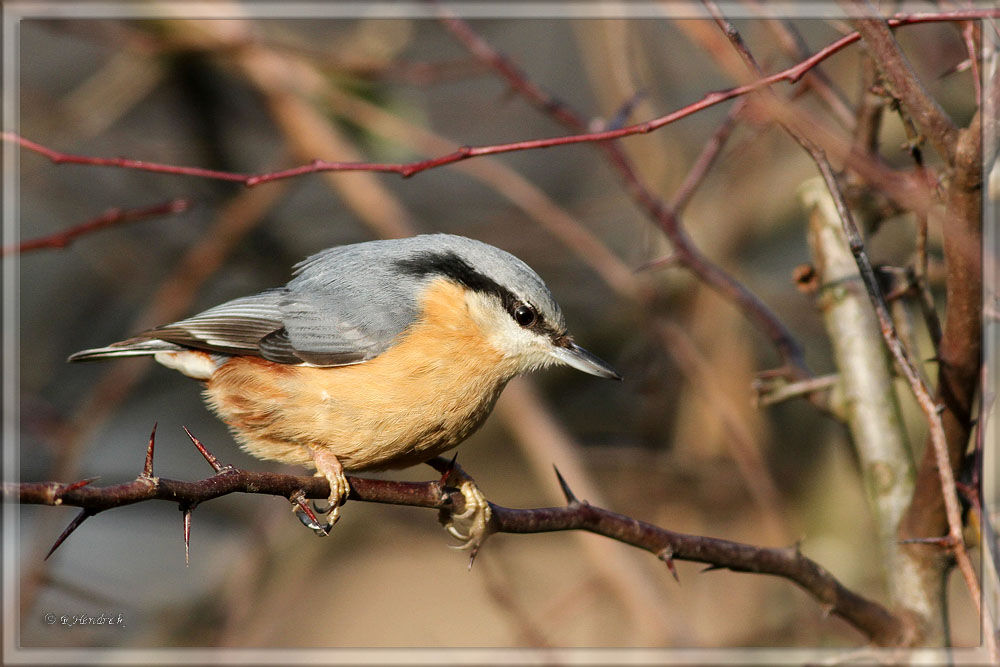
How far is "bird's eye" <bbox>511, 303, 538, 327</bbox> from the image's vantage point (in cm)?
182

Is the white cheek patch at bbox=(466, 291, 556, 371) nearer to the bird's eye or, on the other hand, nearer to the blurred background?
the bird's eye

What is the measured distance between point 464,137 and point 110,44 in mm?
1894

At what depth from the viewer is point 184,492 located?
1117mm

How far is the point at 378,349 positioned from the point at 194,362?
1.78ft

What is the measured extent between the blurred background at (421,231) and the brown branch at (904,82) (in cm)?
181

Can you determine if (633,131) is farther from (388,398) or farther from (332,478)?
(332,478)

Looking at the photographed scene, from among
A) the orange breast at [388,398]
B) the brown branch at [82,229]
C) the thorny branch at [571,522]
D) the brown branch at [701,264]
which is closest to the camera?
the thorny branch at [571,522]

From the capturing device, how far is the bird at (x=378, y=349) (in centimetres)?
172

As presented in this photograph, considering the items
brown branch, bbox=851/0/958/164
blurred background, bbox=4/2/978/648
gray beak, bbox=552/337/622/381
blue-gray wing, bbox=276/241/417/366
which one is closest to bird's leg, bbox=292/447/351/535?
blue-gray wing, bbox=276/241/417/366

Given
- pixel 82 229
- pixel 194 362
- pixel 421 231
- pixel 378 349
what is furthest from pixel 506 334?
pixel 421 231

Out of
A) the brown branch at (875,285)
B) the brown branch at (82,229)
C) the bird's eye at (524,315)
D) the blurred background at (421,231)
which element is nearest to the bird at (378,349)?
the bird's eye at (524,315)

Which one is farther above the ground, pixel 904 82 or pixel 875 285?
pixel 904 82

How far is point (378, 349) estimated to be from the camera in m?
1.81

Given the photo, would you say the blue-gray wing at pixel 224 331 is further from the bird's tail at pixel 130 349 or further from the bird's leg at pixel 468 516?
the bird's leg at pixel 468 516
